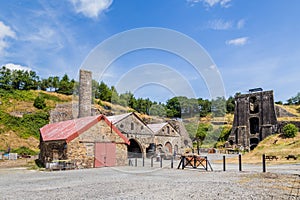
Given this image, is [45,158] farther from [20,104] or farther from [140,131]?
[20,104]

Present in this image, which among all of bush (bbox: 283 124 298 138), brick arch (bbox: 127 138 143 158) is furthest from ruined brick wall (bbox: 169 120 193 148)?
bush (bbox: 283 124 298 138)

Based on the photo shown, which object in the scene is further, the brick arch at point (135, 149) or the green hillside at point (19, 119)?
the green hillside at point (19, 119)

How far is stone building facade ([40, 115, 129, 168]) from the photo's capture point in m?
17.1

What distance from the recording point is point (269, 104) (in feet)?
139

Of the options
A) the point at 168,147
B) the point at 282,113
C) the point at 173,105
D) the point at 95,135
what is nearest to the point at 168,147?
the point at 168,147

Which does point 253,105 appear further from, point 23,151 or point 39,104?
point 39,104

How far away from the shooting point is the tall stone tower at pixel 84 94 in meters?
30.4

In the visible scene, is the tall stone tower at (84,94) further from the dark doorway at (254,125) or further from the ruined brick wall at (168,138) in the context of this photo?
the dark doorway at (254,125)

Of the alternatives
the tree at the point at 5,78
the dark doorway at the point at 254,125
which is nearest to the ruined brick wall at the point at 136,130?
the dark doorway at the point at 254,125

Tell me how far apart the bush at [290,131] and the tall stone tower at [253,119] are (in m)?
4.22

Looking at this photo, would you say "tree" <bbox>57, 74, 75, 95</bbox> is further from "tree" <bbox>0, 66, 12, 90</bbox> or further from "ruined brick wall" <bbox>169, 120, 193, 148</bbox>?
"ruined brick wall" <bbox>169, 120, 193, 148</bbox>

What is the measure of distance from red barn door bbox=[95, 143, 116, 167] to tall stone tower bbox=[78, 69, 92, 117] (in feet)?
41.1

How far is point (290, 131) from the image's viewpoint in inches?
1395

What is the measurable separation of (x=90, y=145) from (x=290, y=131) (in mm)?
29129
